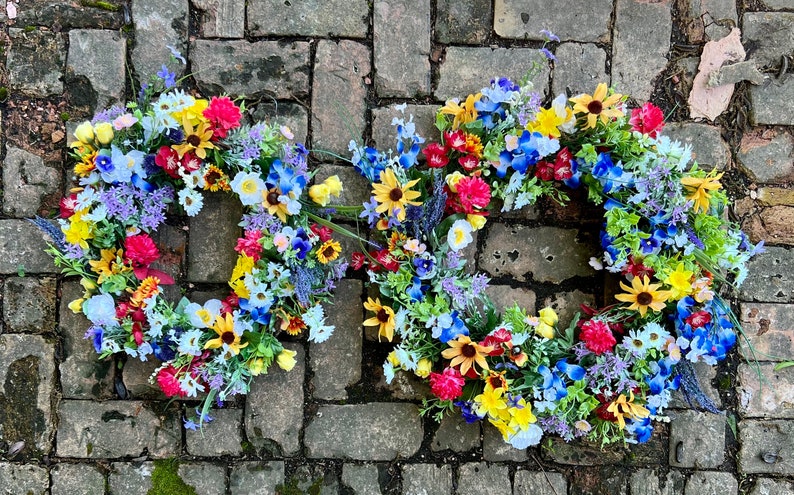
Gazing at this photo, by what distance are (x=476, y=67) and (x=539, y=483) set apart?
1.86m

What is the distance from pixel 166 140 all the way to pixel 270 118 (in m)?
0.44

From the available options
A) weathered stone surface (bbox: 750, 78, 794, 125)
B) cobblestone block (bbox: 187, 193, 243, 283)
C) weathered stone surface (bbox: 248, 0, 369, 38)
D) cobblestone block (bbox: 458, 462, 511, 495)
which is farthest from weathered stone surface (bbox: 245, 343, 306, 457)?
weathered stone surface (bbox: 750, 78, 794, 125)

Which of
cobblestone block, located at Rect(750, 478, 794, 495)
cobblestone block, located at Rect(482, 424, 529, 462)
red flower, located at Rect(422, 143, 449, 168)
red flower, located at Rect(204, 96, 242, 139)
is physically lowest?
cobblestone block, located at Rect(750, 478, 794, 495)

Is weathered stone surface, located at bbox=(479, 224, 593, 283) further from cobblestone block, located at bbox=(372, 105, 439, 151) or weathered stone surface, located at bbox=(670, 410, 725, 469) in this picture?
weathered stone surface, located at bbox=(670, 410, 725, 469)

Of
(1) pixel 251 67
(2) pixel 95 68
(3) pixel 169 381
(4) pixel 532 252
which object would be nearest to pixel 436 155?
(4) pixel 532 252

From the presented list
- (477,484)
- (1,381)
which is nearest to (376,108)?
(477,484)

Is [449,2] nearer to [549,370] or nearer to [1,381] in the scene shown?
[549,370]

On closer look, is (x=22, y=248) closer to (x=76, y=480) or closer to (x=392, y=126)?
(x=76, y=480)

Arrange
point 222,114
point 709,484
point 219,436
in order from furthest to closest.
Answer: point 709,484
point 219,436
point 222,114

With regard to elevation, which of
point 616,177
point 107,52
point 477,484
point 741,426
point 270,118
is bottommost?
point 477,484

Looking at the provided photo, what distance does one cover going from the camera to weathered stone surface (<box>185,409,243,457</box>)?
8.45ft

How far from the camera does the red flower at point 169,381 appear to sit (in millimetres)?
2324

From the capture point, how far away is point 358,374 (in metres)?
2.61

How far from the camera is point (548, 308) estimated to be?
97.3 inches
